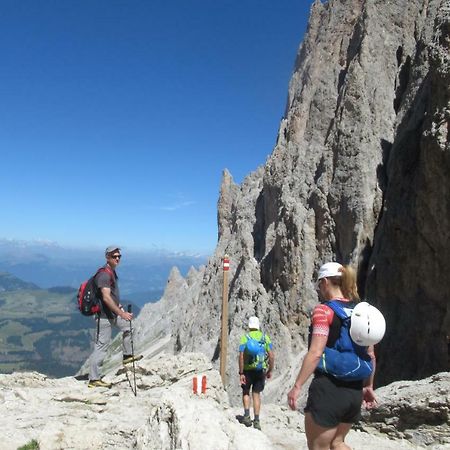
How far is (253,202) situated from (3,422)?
52139mm

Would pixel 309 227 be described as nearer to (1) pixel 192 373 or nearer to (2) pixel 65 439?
(1) pixel 192 373

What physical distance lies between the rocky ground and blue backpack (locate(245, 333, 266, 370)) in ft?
4.21

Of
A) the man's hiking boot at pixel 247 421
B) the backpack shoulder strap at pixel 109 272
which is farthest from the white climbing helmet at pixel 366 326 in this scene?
the backpack shoulder strap at pixel 109 272

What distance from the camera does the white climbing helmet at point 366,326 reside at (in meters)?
4.95

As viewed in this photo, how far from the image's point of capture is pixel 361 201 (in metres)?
31.8

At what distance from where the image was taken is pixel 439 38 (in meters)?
19.8

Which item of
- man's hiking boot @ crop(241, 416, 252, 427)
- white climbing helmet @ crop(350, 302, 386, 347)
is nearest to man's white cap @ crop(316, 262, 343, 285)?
white climbing helmet @ crop(350, 302, 386, 347)

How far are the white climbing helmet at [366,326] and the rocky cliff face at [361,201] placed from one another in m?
15.8

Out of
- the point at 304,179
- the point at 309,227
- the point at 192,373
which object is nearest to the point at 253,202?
the point at 304,179

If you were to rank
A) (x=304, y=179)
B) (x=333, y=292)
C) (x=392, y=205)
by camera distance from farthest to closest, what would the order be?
1. (x=304, y=179)
2. (x=392, y=205)
3. (x=333, y=292)

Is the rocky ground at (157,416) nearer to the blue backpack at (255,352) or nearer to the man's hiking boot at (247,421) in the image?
the man's hiking boot at (247,421)

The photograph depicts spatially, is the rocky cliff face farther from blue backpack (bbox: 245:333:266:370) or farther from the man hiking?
the man hiking

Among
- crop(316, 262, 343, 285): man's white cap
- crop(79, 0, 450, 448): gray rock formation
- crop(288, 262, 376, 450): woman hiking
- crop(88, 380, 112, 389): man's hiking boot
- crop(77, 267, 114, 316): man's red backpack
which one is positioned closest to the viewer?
crop(288, 262, 376, 450): woman hiking

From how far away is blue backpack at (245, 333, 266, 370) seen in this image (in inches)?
427
